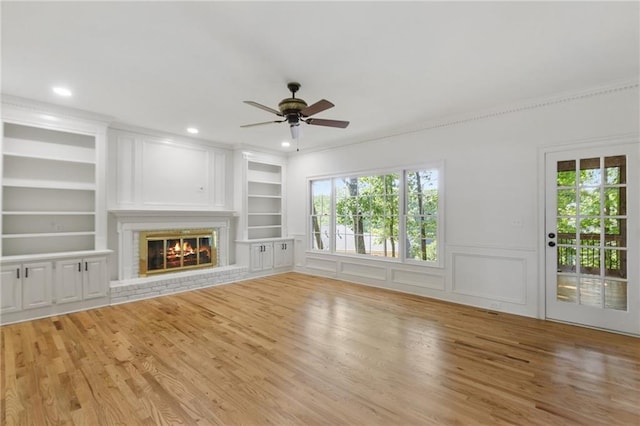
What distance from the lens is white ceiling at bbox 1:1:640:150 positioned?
2250 millimetres

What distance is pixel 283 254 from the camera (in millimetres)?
6949

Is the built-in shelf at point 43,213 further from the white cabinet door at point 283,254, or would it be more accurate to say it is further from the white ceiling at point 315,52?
the white cabinet door at point 283,254

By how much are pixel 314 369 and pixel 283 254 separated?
14.5 ft

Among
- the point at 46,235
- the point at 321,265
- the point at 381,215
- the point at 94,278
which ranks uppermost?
the point at 381,215

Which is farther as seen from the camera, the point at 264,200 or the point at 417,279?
the point at 264,200

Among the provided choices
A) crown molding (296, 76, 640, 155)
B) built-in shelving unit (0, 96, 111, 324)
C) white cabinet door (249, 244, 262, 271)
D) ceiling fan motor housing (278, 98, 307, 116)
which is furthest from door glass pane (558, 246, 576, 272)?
built-in shelving unit (0, 96, 111, 324)

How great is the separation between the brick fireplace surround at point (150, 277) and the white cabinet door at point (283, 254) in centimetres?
100

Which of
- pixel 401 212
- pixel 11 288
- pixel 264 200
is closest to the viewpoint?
pixel 11 288

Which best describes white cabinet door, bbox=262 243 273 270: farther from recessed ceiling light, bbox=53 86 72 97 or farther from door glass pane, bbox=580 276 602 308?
door glass pane, bbox=580 276 602 308

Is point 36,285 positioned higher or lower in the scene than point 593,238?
lower

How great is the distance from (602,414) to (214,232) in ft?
19.3

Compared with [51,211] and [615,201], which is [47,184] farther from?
[615,201]

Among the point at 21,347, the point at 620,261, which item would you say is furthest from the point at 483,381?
the point at 21,347

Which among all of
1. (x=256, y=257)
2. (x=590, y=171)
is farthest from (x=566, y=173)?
(x=256, y=257)
